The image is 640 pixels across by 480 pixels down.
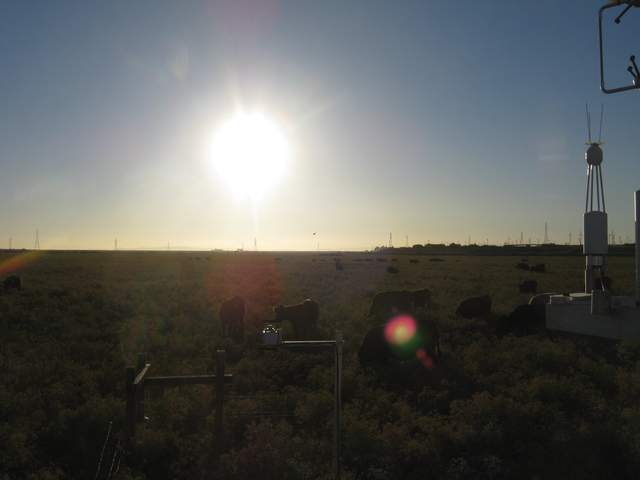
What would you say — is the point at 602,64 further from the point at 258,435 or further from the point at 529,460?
the point at 258,435

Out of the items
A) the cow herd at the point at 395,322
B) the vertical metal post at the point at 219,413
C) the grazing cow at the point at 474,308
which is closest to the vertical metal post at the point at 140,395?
the vertical metal post at the point at 219,413

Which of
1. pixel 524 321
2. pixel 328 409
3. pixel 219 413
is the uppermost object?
pixel 524 321

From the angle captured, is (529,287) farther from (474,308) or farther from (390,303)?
(390,303)

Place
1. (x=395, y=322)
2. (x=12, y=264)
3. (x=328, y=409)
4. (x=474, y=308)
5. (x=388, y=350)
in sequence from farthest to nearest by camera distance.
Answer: (x=12, y=264)
(x=474, y=308)
(x=395, y=322)
(x=388, y=350)
(x=328, y=409)

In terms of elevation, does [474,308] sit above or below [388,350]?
above

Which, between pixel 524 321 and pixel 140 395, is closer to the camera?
pixel 140 395

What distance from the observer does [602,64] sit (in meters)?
6.20

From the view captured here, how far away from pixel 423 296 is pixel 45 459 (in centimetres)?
1707

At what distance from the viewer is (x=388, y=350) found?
13531 mm

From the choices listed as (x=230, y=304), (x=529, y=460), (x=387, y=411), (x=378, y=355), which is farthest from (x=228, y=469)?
(x=230, y=304)

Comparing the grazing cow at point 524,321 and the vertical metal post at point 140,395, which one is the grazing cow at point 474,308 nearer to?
the grazing cow at point 524,321

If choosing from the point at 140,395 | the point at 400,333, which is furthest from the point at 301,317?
the point at 140,395

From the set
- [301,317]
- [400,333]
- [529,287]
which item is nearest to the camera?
[400,333]

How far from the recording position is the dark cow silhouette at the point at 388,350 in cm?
1341
